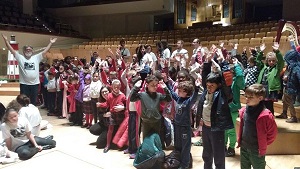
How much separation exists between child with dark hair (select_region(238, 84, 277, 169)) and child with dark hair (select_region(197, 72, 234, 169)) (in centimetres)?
16

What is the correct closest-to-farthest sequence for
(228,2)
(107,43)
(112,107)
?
(112,107)
(107,43)
(228,2)

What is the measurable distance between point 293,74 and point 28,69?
396cm

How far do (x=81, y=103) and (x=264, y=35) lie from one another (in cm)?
546

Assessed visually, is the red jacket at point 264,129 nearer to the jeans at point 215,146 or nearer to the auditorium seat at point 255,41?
the jeans at point 215,146

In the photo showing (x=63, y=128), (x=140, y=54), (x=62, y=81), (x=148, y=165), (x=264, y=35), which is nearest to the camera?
(x=148, y=165)

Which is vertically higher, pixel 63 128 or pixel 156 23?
pixel 156 23

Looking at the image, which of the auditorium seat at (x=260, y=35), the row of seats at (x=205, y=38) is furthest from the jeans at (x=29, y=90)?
the auditorium seat at (x=260, y=35)

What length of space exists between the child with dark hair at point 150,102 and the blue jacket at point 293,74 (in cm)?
156

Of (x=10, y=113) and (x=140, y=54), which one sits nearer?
(x=10, y=113)

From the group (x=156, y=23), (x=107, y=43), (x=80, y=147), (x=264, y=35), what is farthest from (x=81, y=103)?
(x=156, y=23)

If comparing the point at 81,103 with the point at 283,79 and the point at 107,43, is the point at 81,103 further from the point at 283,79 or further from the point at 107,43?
the point at 107,43

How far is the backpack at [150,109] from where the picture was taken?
3117mm

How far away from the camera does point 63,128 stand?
5016 mm

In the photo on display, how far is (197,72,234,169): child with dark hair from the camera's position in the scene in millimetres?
2561
